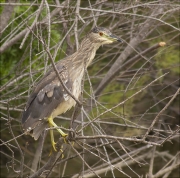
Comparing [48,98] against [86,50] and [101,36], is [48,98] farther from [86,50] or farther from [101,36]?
[101,36]

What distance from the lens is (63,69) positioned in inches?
149

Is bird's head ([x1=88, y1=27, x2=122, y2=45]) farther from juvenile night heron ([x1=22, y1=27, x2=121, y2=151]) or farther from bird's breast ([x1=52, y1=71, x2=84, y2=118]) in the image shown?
bird's breast ([x1=52, y1=71, x2=84, y2=118])

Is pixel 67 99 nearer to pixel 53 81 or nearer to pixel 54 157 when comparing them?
pixel 53 81

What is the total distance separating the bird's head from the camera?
3707mm

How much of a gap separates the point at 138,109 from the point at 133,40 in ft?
6.26

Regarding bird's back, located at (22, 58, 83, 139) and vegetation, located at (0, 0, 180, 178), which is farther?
bird's back, located at (22, 58, 83, 139)

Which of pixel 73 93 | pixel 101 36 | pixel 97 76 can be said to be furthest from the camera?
pixel 97 76

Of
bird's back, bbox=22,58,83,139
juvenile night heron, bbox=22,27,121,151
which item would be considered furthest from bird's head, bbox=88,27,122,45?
bird's back, bbox=22,58,83,139

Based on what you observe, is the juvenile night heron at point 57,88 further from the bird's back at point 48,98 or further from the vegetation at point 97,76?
the vegetation at point 97,76

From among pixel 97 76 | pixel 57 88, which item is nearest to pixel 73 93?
pixel 57 88

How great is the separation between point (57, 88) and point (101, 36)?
50 centimetres

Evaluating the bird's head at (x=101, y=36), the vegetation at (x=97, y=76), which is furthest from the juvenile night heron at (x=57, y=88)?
the vegetation at (x=97, y=76)

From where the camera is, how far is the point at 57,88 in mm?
3795

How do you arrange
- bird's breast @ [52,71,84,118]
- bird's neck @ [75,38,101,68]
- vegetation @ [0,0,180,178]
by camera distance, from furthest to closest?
bird's neck @ [75,38,101,68] < bird's breast @ [52,71,84,118] < vegetation @ [0,0,180,178]
